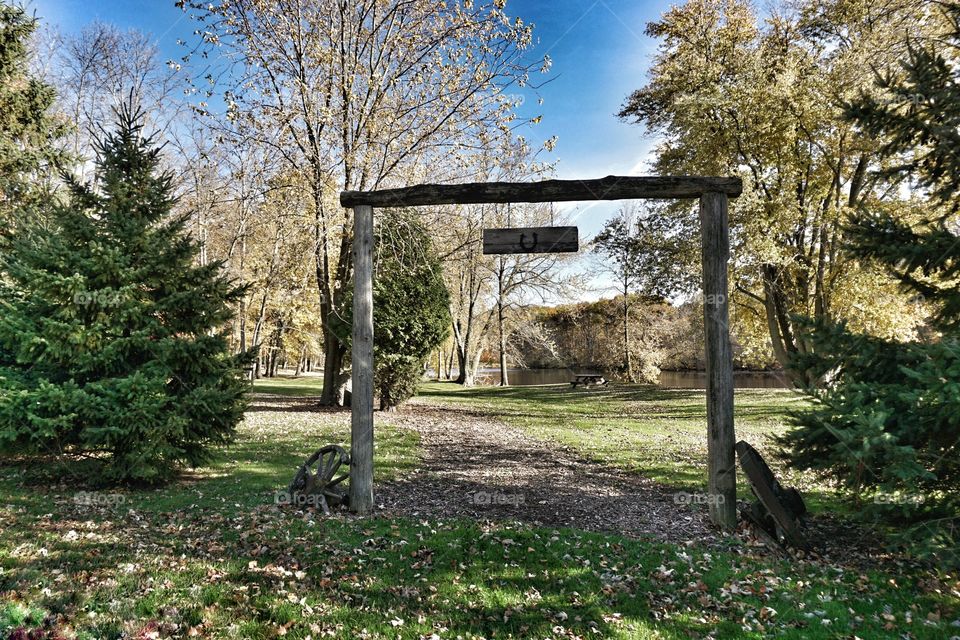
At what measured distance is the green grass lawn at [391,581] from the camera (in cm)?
381

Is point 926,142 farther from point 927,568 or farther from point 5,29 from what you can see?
point 5,29

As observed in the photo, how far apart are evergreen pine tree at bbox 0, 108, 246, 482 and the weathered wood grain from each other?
13.2 feet

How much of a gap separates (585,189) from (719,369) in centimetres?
303

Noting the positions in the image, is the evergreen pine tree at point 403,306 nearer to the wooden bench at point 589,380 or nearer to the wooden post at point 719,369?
the wooden post at point 719,369

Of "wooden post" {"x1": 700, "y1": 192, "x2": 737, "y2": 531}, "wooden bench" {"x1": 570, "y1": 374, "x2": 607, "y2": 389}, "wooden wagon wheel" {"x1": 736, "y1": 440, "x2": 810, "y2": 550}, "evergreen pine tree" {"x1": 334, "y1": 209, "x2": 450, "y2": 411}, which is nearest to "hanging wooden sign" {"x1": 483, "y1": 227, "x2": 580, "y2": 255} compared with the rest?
"wooden post" {"x1": 700, "y1": 192, "x2": 737, "y2": 531}

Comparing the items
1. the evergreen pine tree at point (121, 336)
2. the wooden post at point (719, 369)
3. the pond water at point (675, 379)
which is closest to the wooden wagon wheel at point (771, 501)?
the wooden post at point (719, 369)

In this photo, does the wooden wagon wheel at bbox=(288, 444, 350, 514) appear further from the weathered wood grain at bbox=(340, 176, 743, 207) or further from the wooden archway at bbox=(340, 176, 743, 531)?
the weathered wood grain at bbox=(340, 176, 743, 207)

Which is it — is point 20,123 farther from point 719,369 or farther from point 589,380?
point 589,380

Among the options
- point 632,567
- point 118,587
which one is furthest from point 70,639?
point 632,567

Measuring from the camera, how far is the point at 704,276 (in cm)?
653

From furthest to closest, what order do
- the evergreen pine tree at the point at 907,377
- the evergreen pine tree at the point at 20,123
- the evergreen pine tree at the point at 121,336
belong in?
the evergreen pine tree at the point at 20,123 < the evergreen pine tree at the point at 121,336 < the evergreen pine tree at the point at 907,377

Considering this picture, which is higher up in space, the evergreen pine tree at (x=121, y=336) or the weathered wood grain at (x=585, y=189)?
the weathered wood grain at (x=585, y=189)

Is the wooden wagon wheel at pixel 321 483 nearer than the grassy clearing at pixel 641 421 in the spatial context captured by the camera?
Yes

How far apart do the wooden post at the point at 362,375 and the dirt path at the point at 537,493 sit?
0.51 m
